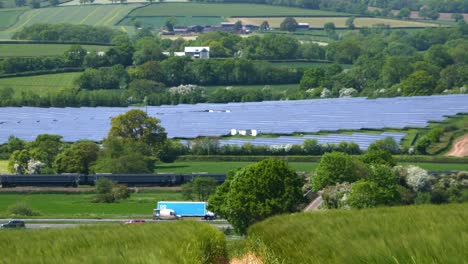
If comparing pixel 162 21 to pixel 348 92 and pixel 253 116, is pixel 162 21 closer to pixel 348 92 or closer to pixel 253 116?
pixel 348 92

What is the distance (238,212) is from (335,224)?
17426 millimetres

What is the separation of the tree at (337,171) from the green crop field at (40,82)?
50.2 m

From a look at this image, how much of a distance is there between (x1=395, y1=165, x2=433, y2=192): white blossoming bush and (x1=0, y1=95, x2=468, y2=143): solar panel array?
23196 millimetres

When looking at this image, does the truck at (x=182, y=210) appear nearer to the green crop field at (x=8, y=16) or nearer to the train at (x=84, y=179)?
the train at (x=84, y=179)

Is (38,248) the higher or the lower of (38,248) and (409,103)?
the higher

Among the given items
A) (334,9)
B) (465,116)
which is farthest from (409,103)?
(334,9)

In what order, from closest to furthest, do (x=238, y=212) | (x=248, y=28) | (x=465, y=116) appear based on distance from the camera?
(x=238, y=212), (x=465, y=116), (x=248, y=28)

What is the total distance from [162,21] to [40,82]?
53.3m

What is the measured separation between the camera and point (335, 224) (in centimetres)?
1328

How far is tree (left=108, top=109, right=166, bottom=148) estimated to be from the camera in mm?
56094

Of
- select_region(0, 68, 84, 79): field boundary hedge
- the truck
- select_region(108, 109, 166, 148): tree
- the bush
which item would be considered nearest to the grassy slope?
select_region(108, 109, 166, 148): tree

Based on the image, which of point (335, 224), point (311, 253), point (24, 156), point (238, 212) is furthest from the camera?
point (24, 156)

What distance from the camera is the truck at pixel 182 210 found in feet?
124

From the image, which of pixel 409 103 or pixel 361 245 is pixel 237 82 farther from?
pixel 361 245
